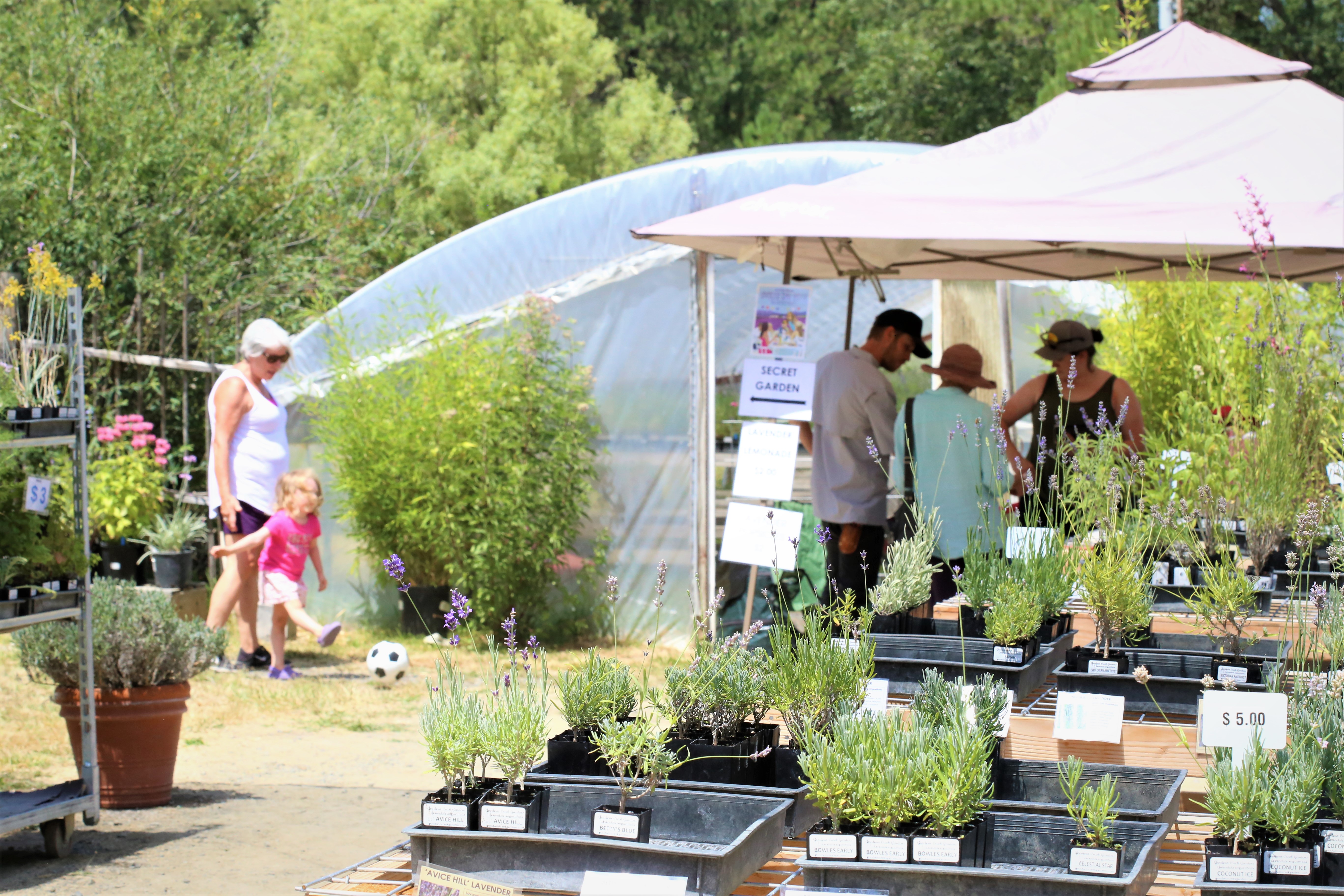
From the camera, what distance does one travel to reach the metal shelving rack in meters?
3.89

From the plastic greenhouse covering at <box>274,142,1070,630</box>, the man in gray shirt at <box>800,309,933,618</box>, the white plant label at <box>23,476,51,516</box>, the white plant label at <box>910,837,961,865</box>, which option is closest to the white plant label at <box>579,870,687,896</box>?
the white plant label at <box>910,837,961,865</box>

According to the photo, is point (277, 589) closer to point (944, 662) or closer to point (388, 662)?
point (388, 662)

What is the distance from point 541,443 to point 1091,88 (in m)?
3.50

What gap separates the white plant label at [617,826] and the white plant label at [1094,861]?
20.2 inches

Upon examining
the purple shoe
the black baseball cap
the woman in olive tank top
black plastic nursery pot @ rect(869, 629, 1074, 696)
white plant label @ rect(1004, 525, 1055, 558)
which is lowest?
the purple shoe

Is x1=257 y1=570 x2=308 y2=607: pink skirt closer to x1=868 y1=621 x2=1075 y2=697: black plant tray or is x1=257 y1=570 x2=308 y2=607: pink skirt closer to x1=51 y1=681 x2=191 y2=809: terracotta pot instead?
x1=51 y1=681 x2=191 y2=809: terracotta pot

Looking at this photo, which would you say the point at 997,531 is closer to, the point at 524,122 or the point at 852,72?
the point at 524,122

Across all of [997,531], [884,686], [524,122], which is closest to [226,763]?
[997,531]

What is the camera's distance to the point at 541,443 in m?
7.29

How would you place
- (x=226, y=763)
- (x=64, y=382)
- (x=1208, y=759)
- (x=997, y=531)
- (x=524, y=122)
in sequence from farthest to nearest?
(x=524, y=122) < (x=64, y=382) < (x=226, y=763) < (x=997, y=531) < (x=1208, y=759)

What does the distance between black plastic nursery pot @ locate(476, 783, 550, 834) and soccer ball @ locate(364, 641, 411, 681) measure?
191 inches

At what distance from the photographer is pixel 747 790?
1855 mm

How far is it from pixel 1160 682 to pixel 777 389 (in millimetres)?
3900

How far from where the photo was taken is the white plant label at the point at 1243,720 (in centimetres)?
181
